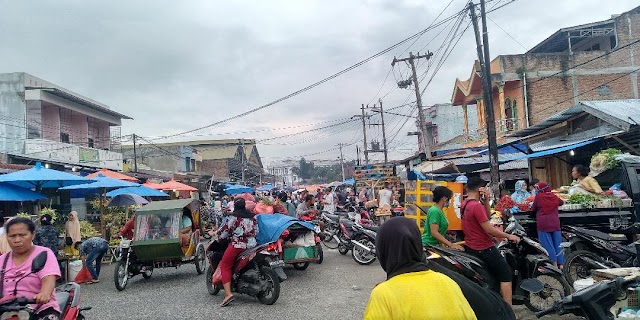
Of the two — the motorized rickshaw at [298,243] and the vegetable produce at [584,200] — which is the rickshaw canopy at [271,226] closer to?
the motorized rickshaw at [298,243]

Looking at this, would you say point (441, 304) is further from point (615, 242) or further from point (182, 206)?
point (182, 206)

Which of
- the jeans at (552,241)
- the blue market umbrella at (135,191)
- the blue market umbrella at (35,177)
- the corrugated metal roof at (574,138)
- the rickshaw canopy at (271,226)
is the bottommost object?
the jeans at (552,241)

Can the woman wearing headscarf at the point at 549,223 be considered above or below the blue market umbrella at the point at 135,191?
below

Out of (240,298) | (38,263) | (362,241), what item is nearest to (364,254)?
(362,241)

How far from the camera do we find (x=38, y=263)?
385cm

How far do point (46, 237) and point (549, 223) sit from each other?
26.9ft

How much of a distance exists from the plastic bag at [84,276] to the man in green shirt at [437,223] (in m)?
7.12

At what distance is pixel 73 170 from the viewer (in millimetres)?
18641

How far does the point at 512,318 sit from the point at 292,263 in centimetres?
696

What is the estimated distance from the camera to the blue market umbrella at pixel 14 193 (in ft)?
33.1

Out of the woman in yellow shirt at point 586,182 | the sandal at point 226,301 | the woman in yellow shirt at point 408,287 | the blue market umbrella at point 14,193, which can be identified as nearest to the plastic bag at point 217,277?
the sandal at point 226,301

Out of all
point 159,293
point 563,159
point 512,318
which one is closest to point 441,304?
point 512,318

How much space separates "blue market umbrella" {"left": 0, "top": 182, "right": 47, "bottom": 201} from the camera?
1009 centimetres

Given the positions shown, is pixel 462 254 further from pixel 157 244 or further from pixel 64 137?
pixel 64 137
